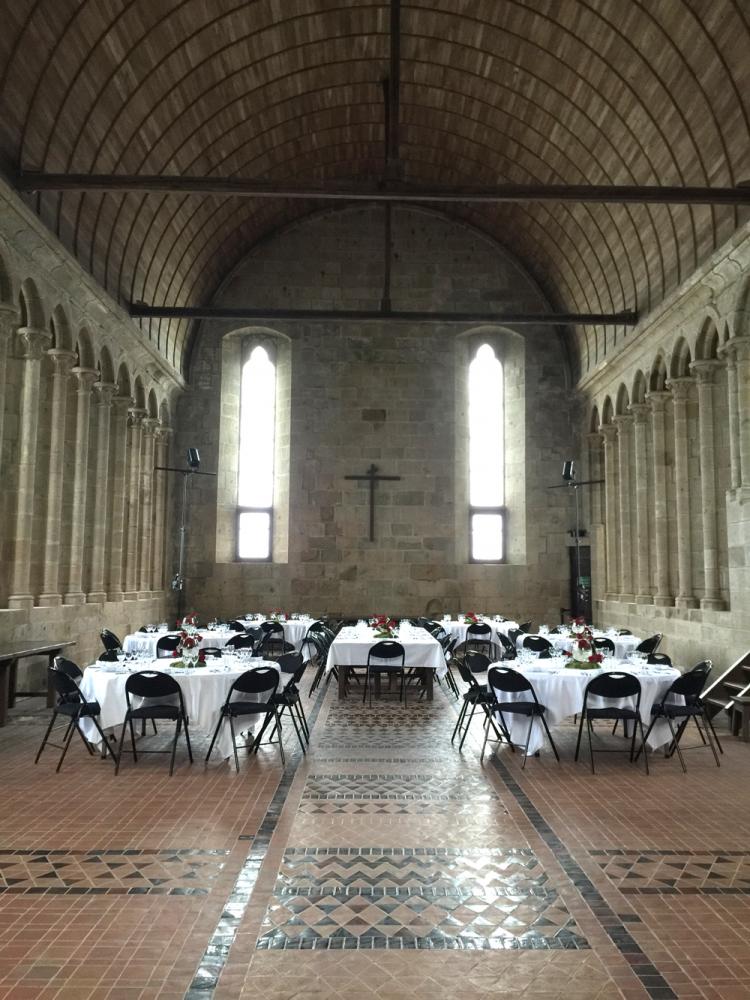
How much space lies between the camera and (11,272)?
37.6 ft

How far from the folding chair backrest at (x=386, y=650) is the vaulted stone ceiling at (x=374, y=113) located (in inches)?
268

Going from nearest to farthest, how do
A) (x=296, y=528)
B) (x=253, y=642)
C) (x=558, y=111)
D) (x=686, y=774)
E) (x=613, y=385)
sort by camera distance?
(x=686, y=774) → (x=253, y=642) → (x=558, y=111) → (x=613, y=385) → (x=296, y=528)

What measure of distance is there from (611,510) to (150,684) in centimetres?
1368

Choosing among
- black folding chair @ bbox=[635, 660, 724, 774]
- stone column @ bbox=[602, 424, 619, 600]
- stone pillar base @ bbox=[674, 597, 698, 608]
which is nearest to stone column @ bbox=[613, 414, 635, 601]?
stone column @ bbox=[602, 424, 619, 600]

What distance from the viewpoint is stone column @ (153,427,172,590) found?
19.5 m

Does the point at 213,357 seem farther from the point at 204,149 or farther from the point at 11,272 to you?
the point at 11,272

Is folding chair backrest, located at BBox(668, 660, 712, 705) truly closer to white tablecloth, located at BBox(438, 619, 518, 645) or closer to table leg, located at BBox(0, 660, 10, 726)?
white tablecloth, located at BBox(438, 619, 518, 645)

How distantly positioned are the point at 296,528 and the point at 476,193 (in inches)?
433

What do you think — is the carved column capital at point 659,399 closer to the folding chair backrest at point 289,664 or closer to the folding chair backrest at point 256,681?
the folding chair backrest at point 289,664

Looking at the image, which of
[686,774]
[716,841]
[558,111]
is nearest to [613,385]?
[558,111]

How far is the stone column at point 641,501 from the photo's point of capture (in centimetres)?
1695

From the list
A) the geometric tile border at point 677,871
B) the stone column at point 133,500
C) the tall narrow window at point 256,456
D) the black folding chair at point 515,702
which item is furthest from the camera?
the tall narrow window at point 256,456

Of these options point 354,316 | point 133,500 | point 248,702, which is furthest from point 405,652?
point 133,500

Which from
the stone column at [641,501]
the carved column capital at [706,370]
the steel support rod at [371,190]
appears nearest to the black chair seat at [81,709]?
the steel support rod at [371,190]
